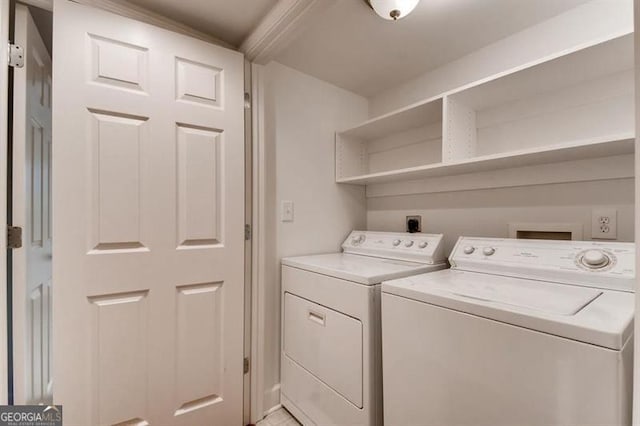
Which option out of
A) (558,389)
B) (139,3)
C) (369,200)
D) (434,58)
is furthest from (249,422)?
(434,58)

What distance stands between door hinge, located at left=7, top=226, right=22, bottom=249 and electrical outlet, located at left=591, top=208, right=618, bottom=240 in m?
2.42

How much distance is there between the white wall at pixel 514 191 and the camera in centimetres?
127

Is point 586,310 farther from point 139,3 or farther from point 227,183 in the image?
point 139,3

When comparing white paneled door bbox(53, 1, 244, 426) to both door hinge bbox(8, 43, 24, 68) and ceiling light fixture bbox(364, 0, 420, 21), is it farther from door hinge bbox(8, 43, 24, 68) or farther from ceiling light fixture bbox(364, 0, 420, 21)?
ceiling light fixture bbox(364, 0, 420, 21)

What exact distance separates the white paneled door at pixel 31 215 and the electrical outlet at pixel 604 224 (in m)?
2.42

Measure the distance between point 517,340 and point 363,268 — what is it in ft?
2.35

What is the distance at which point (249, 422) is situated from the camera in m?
1.62

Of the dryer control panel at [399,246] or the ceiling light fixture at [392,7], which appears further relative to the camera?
the dryer control panel at [399,246]

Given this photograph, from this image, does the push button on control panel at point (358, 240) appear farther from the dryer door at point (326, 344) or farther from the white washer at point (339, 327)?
the dryer door at point (326, 344)

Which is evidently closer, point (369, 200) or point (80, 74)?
point (80, 74)

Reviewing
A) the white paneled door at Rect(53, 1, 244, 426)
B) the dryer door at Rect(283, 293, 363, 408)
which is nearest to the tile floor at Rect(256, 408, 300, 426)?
the white paneled door at Rect(53, 1, 244, 426)

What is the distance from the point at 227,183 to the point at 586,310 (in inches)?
58.5

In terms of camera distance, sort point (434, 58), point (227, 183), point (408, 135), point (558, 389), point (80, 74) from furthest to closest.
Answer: point (408, 135) < point (434, 58) < point (227, 183) < point (80, 74) < point (558, 389)
